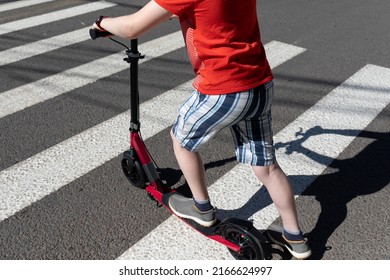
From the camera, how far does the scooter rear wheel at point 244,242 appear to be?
284 centimetres

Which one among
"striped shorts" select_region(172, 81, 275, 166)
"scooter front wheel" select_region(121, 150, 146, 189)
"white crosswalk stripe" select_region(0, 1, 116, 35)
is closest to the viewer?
"striped shorts" select_region(172, 81, 275, 166)

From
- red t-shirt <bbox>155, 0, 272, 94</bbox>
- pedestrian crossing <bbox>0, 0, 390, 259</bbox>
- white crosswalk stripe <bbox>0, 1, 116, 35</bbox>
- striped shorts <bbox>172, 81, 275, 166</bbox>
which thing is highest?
red t-shirt <bbox>155, 0, 272, 94</bbox>

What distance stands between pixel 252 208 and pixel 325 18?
4.92 m

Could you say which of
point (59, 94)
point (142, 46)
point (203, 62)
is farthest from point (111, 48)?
point (203, 62)

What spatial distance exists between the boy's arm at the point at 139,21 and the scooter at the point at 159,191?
179 mm

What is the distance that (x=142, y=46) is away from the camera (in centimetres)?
621

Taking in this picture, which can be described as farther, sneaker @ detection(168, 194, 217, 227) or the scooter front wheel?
the scooter front wheel

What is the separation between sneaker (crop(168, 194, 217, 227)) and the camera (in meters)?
3.10

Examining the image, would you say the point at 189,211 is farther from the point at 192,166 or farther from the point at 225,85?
the point at 225,85

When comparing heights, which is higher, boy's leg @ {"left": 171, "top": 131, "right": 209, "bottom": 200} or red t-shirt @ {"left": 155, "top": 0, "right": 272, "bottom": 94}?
red t-shirt @ {"left": 155, "top": 0, "right": 272, "bottom": 94}

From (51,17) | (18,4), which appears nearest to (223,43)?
(51,17)

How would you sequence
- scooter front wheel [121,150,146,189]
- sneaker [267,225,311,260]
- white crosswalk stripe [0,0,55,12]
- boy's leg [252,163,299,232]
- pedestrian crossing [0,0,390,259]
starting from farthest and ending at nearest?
white crosswalk stripe [0,0,55,12] < scooter front wheel [121,150,146,189] < pedestrian crossing [0,0,390,259] < sneaker [267,225,311,260] < boy's leg [252,163,299,232]

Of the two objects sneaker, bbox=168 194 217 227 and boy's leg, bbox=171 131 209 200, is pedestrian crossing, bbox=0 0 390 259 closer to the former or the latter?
sneaker, bbox=168 194 217 227

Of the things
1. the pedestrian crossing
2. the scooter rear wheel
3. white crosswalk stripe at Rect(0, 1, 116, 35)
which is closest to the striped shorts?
the scooter rear wheel
